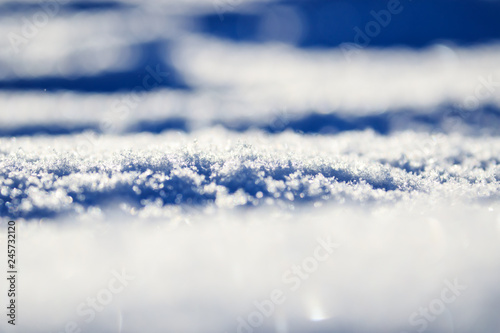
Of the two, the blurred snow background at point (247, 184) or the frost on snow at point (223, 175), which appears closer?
the blurred snow background at point (247, 184)

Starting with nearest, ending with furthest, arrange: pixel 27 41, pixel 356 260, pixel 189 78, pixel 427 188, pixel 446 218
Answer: pixel 356 260 < pixel 446 218 < pixel 427 188 < pixel 189 78 < pixel 27 41

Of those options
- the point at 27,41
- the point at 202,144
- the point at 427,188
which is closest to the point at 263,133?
the point at 202,144

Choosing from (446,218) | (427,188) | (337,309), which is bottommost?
(337,309)

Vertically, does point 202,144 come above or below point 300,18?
below

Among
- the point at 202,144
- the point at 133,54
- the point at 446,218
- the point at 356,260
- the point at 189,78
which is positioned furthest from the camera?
the point at 133,54

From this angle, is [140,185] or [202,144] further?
[202,144]

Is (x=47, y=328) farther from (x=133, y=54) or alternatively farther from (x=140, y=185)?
(x=133, y=54)

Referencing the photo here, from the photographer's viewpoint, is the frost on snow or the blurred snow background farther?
the frost on snow
